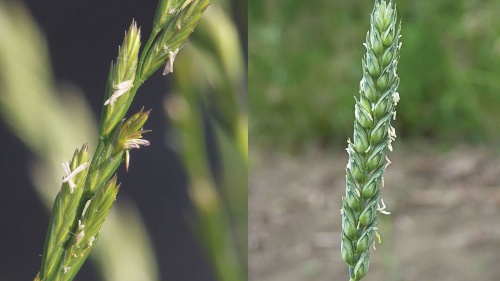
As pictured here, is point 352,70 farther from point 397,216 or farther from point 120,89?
point 120,89

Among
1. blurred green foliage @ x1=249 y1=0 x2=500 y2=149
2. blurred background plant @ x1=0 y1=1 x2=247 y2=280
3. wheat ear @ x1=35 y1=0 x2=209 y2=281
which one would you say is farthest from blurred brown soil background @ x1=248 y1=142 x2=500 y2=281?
wheat ear @ x1=35 y1=0 x2=209 y2=281

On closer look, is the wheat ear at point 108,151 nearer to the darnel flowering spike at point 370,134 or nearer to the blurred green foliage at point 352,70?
the darnel flowering spike at point 370,134

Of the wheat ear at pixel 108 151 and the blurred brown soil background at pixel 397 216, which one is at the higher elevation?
the wheat ear at pixel 108 151

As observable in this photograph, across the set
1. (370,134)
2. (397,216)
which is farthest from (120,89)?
(397,216)

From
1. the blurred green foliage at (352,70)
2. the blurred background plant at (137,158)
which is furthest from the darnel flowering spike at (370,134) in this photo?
the blurred green foliage at (352,70)

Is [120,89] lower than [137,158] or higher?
higher

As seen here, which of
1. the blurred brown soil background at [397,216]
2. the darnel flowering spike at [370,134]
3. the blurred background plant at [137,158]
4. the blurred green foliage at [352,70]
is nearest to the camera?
the darnel flowering spike at [370,134]
